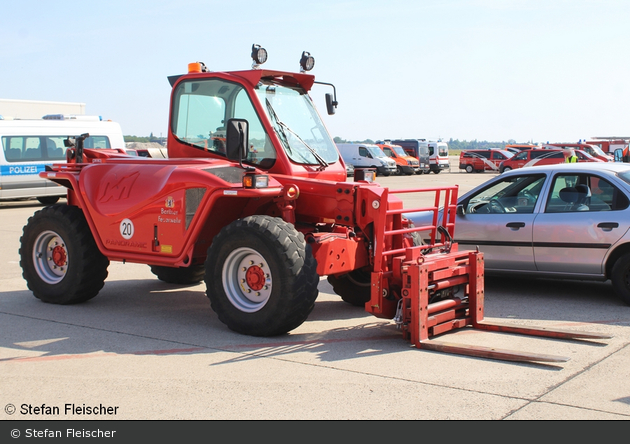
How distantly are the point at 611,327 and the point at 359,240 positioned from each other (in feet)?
8.38

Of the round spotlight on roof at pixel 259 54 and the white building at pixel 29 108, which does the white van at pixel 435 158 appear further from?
the round spotlight on roof at pixel 259 54

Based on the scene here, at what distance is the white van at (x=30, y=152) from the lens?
20.2m

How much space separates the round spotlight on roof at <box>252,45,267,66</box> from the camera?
7.30 m

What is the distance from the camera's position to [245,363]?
18.8ft

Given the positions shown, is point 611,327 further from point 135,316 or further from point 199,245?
point 135,316

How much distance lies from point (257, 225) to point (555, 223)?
3.73 metres

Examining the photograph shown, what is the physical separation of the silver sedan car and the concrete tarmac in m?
0.46

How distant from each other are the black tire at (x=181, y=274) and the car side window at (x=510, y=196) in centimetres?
351

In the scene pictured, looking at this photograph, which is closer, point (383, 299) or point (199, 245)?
point (383, 299)

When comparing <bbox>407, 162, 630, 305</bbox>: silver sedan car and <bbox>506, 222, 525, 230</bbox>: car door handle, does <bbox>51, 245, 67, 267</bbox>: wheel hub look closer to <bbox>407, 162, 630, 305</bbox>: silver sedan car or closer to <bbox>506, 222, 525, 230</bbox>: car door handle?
<bbox>407, 162, 630, 305</bbox>: silver sedan car

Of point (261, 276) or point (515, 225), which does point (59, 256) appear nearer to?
point (261, 276)

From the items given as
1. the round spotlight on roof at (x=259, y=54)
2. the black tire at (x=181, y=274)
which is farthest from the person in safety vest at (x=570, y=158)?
the round spotlight on roof at (x=259, y=54)
